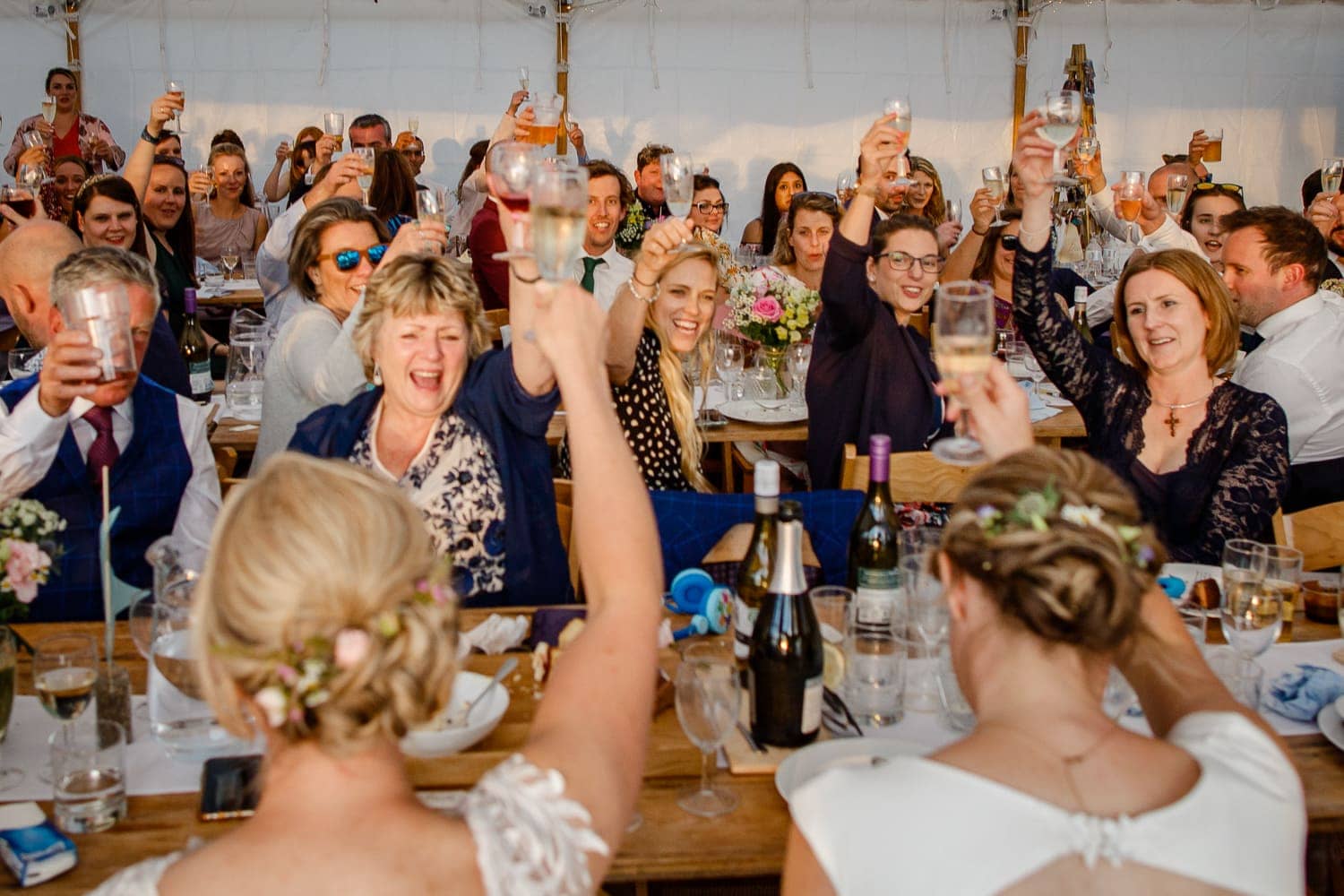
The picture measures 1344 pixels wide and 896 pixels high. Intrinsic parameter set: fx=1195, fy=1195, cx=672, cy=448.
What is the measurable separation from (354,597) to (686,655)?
0.88 meters

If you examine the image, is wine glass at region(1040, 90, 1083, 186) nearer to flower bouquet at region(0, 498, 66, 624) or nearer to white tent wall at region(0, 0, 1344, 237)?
flower bouquet at region(0, 498, 66, 624)

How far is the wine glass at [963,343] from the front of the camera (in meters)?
1.81

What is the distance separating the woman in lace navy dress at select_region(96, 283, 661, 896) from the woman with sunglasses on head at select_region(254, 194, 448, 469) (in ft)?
6.42

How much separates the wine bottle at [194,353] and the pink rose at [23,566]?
113 inches

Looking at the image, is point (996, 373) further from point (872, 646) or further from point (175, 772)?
A: point (175, 772)

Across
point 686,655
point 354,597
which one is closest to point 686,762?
point 686,655

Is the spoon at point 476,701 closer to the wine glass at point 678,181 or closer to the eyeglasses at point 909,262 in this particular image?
the wine glass at point 678,181

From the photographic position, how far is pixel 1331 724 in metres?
1.94

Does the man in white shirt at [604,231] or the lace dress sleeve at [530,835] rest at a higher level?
the man in white shirt at [604,231]

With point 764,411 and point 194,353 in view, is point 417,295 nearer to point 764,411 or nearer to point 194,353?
point 764,411

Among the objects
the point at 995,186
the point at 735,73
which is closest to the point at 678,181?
the point at 995,186

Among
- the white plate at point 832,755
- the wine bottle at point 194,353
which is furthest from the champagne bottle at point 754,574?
the wine bottle at point 194,353

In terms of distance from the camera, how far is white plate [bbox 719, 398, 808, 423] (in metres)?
4.48

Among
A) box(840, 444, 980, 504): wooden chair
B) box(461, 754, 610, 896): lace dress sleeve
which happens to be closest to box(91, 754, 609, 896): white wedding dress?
box(461, 754, 610, 896): lace dress sleeve
